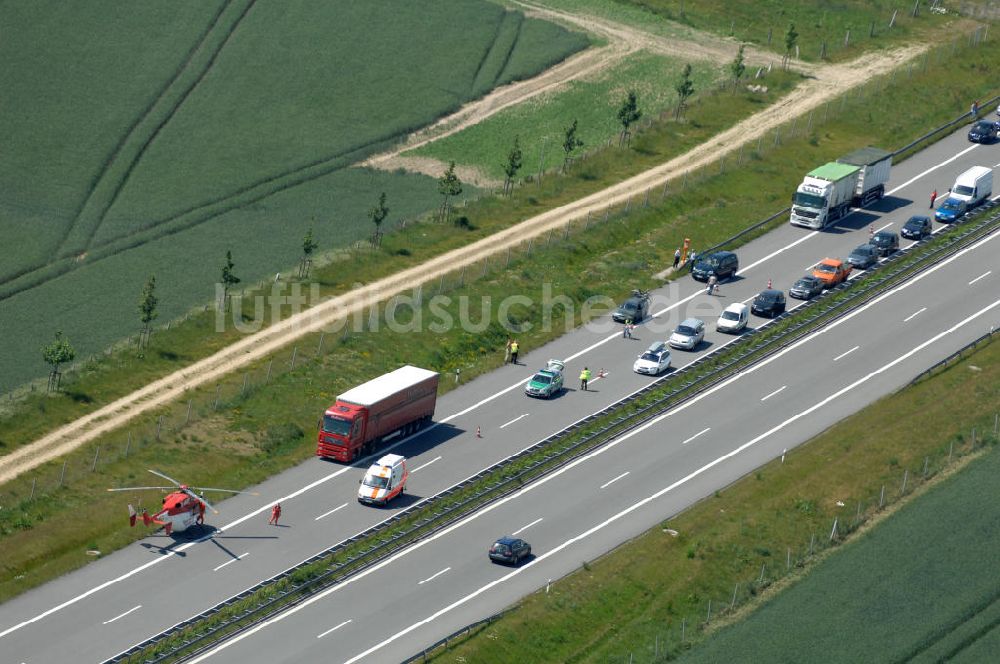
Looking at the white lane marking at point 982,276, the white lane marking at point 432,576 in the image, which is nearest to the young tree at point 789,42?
the white lane marking at point 982,276

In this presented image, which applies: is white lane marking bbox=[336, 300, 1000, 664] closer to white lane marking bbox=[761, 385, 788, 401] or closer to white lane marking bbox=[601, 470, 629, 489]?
white lane marking bbox=[601, 470, 629, 489]

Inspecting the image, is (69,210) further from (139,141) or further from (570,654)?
(570,654)

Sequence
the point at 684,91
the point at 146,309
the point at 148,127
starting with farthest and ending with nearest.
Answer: the point at 148,127 < the point at 684,91 < the point at 146,309

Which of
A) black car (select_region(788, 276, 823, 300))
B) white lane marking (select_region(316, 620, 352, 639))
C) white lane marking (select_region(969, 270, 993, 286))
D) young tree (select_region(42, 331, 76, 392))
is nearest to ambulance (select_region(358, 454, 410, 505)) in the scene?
white lane marking (select_region(316, 620, 352, 639))

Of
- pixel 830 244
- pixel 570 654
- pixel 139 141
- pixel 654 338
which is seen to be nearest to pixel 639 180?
pixel 830 244

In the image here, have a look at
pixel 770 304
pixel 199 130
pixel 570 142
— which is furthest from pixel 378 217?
pixel 770 304

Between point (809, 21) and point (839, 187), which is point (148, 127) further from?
point (809, 21)

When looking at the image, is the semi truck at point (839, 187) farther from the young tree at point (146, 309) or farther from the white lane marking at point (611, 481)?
the young tree at point (146, 309)
